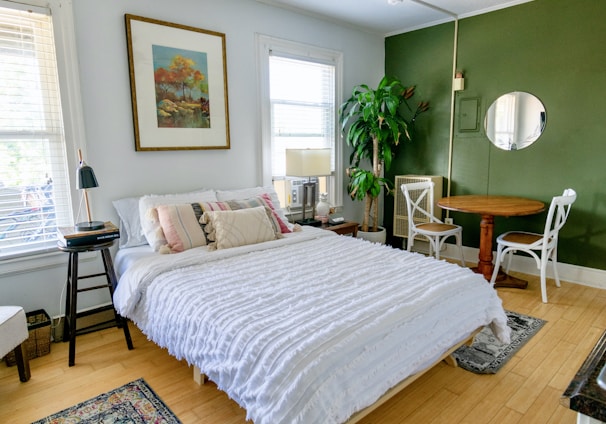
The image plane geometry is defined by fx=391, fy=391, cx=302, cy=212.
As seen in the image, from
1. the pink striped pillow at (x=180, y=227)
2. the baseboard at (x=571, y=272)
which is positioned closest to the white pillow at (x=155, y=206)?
the pink striped pillow at (x=180, y=227)

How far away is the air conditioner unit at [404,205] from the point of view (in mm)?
4367

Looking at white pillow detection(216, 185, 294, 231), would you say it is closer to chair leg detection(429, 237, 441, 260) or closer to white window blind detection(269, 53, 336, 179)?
white window blind detection(269, 53, 336, 179)

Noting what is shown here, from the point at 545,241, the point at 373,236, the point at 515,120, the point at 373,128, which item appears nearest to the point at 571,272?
the point at 545,241

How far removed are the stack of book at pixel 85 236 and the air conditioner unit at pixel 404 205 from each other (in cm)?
317

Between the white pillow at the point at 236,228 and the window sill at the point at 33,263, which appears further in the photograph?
the white pillow at the point at 236,228

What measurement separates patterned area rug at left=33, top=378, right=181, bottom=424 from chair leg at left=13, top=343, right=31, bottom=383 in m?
0.46

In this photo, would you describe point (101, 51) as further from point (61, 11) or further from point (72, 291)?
point (72, 291)

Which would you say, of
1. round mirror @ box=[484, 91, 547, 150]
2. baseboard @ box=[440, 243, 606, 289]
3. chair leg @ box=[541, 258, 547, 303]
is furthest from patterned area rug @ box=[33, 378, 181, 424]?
round mirror @ box=[484, 91, 547, 150]

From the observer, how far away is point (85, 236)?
2369mm

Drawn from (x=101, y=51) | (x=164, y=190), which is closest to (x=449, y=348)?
(x=164, y=190)

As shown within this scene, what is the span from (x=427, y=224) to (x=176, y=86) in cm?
270

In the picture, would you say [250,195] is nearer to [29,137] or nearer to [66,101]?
[66,101]

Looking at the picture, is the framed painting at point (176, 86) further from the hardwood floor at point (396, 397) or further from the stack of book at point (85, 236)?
the hardwood floor at point (396, 397)

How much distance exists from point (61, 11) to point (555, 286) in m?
4.54
